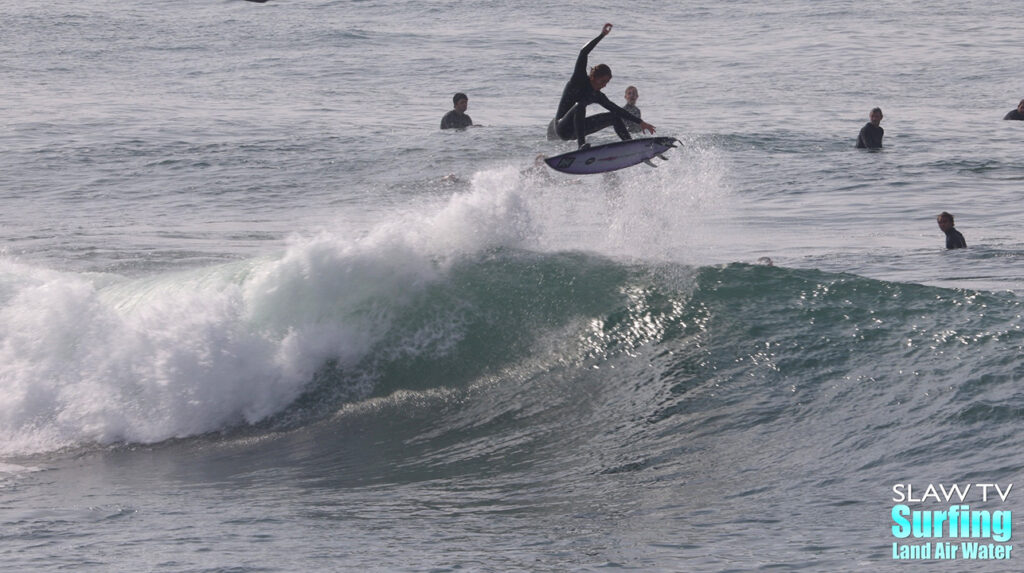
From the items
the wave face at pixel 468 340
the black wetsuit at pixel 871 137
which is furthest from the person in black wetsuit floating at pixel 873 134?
the wave face at pixel 468 340

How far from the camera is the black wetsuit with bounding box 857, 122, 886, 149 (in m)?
22.6

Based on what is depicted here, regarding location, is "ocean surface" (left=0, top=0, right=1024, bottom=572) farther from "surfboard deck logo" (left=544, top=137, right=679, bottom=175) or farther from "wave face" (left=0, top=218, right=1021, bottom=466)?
"surfboard deck logo" (left=544, top=137, right=679, bottom=175)

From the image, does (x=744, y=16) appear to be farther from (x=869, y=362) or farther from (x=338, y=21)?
(x=869, y=362)

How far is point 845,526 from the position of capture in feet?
22.2

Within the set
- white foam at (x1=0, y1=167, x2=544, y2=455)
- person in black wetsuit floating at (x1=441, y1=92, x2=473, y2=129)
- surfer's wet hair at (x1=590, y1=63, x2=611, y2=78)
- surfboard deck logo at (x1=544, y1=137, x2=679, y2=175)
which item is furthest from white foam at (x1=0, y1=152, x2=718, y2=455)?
person in black wetsuit floating at (x1=441, y1=92, x2=473, y2=129)

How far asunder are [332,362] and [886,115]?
20.1 m

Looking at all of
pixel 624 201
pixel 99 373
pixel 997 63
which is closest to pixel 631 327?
pixel 624 201

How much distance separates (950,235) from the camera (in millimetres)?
14773

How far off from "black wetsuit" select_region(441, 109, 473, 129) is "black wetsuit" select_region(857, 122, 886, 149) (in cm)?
780

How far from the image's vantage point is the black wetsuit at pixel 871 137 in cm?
2262

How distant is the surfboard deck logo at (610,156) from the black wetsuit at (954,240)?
484 cm

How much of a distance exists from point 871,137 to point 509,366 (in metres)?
14.4

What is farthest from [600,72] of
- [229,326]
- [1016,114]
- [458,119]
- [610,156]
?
[1016,114]

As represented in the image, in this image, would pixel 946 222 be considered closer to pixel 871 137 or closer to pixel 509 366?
pixel 509 366
